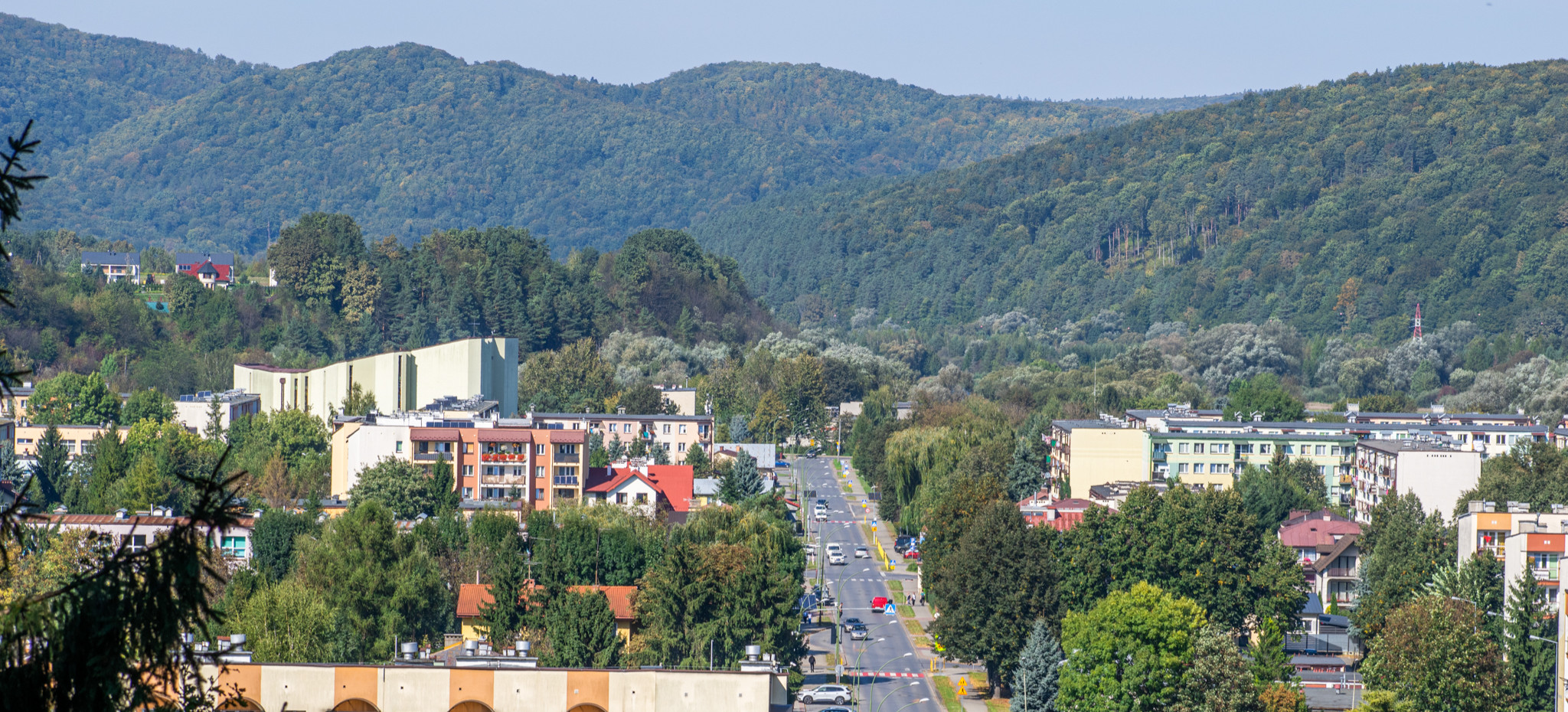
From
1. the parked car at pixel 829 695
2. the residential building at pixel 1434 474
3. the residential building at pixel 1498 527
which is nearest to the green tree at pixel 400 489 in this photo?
the parked car at pixel 829 695

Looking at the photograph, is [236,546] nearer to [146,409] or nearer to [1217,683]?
[1217,683]

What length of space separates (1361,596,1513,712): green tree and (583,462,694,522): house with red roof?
34345 mm

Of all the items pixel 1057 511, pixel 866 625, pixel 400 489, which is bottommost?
pixel 866 625

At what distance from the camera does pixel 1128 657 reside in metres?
54.2

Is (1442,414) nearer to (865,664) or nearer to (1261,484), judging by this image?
(1261,484)

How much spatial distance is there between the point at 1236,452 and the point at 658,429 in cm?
3580

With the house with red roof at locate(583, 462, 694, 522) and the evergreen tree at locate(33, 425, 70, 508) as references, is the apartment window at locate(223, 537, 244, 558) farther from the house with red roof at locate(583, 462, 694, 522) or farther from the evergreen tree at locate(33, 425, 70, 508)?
the evergreen tree at locate(33, 425, 70, 508)

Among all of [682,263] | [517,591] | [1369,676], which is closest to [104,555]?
[517,591]

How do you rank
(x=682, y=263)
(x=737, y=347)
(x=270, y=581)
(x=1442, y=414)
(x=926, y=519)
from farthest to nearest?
(x=682, y=263), (x=737, y=347), (x=1442, y=414), (x=926, y=519), (x=270, y=581)

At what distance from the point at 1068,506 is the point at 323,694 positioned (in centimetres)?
5774

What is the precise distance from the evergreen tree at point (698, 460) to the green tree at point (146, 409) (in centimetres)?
3029

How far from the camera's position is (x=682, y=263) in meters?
196

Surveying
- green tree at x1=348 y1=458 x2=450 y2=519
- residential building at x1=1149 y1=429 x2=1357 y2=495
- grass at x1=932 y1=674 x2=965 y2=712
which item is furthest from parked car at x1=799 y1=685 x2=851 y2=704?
residential building at x1=1149 y1=429 x2=1357 y2=495

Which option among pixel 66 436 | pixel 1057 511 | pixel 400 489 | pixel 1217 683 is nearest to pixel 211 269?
A: pixel 66 436
